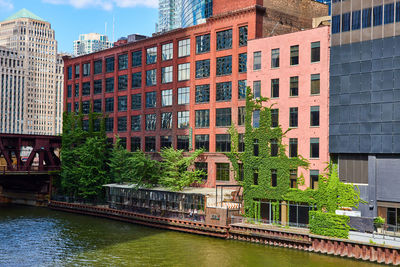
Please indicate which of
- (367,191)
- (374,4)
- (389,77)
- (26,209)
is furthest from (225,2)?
(26,209)

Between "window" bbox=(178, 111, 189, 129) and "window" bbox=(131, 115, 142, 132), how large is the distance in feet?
35.3

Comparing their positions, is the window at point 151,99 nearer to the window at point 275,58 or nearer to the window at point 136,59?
the window at point 136,59

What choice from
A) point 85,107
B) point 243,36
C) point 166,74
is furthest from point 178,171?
point 85,107

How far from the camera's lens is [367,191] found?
5709 centimetres

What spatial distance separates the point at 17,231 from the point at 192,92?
107 ft

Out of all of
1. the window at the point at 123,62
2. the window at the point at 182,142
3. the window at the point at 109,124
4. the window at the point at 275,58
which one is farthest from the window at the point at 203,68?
the window at the point at 109,124

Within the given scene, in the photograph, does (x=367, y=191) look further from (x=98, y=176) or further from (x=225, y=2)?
(x=98, y=176)

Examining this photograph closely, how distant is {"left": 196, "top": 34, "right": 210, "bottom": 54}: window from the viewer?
7846 cm

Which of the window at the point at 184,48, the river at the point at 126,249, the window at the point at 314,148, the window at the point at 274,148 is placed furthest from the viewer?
the window at the point at 184,48

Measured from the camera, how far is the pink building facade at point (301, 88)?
61.5 metres

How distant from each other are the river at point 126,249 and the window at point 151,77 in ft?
87.1

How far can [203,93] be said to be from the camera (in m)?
79.1

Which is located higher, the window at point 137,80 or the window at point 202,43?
the window at point 202,43

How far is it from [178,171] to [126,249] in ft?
71.3
